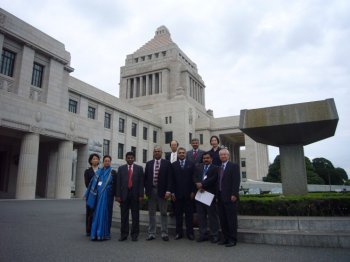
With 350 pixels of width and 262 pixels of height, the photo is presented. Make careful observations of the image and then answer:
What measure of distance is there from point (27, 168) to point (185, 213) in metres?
17.9

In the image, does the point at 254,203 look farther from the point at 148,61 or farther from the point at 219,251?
the point at 148,61

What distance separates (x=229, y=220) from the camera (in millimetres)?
5766

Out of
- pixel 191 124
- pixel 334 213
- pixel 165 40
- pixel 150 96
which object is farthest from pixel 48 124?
pixel 165 40

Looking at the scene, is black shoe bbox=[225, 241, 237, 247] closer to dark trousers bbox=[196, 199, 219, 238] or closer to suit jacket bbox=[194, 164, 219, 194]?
dark trousers bbox=[196, 199, 219, 238]

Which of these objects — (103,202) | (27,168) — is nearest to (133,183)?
(103,202)

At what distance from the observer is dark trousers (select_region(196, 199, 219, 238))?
241 inches

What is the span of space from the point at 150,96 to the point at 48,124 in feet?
129

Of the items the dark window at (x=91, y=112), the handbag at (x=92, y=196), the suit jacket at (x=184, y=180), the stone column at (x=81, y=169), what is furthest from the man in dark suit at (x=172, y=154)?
the dark window at (x=91, y=112)

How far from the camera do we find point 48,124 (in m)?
22.4

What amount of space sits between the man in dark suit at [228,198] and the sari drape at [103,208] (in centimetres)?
251

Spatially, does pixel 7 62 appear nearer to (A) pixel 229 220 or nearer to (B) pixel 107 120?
(B) pixel 107 120

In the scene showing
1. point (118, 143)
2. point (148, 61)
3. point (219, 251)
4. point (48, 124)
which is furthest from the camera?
point (148, 61)

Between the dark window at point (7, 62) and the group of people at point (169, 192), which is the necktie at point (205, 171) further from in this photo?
the dark window at point (7, 62)

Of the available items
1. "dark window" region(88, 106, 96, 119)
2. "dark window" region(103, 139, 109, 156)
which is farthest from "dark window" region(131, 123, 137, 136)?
"dark window" region(88, 106, 96, 119)
